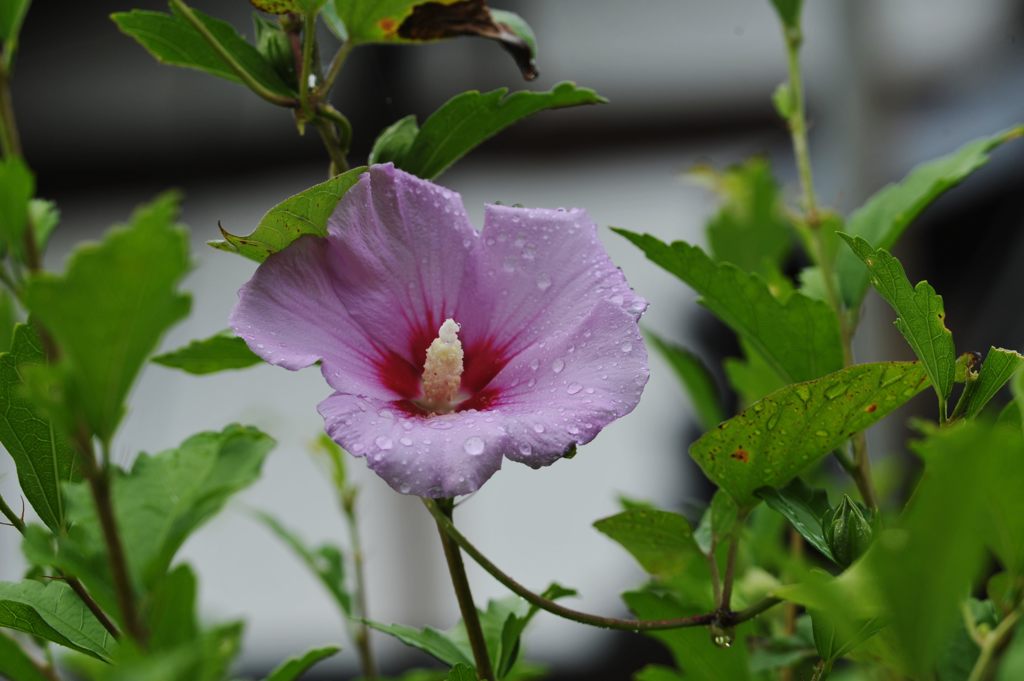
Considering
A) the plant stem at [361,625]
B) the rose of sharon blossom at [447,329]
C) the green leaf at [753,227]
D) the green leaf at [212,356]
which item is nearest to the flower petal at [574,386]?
the rose of sharon blossom at [447,329]

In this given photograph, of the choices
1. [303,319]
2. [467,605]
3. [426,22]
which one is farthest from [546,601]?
[426,22]

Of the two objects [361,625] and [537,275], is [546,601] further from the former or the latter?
[361,625]

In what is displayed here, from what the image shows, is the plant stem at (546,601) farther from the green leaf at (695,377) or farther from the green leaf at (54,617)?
the green leaf at (695,377)

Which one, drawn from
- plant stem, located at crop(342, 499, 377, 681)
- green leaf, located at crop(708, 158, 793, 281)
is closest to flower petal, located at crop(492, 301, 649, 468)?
plant stem, located at crop(342, 499, 377, 681)

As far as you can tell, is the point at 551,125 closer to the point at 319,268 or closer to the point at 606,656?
the point at 606,656

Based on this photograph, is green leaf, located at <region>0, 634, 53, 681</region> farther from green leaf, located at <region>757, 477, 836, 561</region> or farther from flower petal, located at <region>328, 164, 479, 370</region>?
green leaf, located at <region>757, 477, 836, 561</region>

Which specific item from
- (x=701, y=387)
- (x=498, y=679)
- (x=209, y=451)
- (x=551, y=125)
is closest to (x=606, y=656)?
(x=551, y=125)
